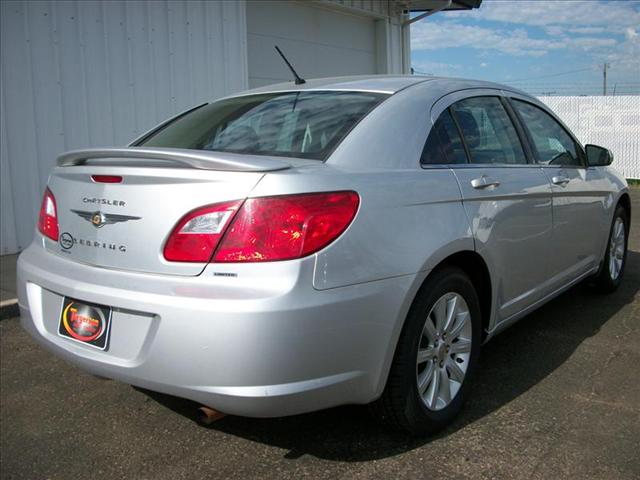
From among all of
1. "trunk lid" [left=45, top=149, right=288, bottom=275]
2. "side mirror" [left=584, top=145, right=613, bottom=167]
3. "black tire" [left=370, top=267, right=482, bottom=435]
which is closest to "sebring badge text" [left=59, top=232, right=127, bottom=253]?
"trunk lid" [left=45, top=149, right=288, bottom=275]

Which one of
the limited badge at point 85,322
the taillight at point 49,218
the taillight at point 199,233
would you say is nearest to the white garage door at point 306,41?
the taillight at point 49,218

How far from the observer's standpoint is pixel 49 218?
9.27 feet

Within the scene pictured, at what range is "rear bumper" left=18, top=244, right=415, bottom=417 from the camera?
2.10m

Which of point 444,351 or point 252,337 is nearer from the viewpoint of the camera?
point 252,337

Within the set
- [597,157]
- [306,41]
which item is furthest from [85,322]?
[306,41]

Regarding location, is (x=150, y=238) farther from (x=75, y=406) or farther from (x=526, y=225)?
(x=526, y=225)

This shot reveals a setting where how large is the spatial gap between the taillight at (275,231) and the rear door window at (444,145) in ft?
2.54

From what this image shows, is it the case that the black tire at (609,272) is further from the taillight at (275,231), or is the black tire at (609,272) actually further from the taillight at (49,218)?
the taillight at (49,218)

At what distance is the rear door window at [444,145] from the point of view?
2826mm

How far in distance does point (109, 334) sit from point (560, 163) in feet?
9.54

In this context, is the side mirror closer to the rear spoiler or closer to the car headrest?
the car headrest

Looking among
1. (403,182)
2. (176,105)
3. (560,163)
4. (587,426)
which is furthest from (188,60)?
(587,426)

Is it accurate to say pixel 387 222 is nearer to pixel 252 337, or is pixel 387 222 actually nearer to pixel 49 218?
pixel 252 337

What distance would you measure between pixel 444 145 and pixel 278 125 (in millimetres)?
766
